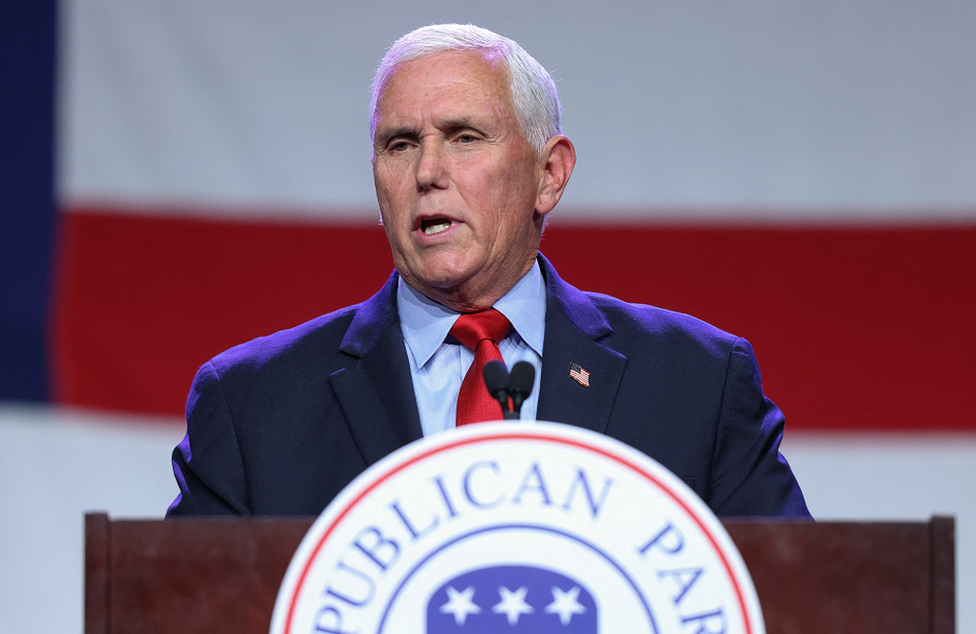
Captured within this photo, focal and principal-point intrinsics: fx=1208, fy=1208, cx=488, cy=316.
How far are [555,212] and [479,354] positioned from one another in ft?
4.47

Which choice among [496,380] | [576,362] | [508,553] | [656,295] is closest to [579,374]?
[576,362]

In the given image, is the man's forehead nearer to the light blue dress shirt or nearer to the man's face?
the man's face

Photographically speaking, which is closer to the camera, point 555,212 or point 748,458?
point 748,458

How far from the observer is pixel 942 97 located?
2617 millimetres

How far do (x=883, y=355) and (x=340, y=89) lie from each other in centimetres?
133

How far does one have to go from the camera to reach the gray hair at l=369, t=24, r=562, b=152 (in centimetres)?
148

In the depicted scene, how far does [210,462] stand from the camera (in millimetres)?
Result: 1393

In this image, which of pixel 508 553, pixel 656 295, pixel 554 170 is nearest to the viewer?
pixel 508 553

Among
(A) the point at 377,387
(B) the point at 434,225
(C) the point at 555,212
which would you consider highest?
(C) the point at 555,212

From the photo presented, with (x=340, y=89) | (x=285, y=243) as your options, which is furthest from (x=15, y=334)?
(x=340, y=89)

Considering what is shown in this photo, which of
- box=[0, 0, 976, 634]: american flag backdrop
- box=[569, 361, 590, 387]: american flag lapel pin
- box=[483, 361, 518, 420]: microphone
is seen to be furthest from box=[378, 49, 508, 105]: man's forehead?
box=[0, 0, 976, 634]: american flag backdrop

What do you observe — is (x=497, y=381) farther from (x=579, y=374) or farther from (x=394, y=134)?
(x=394, y=134)

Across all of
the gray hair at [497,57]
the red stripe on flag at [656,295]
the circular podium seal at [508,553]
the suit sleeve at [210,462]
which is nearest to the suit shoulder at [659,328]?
the gray hair at [497,57]

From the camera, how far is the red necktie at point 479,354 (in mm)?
1328
